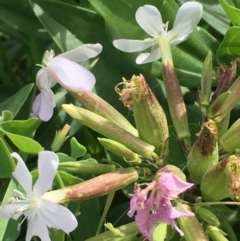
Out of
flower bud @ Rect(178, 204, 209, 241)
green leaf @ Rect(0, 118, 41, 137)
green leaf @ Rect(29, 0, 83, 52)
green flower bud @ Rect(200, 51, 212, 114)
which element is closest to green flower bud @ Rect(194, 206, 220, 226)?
flower bud @ Rect(178, 204, 209, 241)

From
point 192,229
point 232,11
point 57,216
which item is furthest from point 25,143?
point 232,11

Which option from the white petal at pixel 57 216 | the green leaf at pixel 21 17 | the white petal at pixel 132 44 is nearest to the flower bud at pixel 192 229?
the white petal at pixel 57 216

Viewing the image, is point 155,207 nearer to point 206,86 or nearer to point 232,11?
point 206,86

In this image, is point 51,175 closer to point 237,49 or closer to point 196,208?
point 196,208

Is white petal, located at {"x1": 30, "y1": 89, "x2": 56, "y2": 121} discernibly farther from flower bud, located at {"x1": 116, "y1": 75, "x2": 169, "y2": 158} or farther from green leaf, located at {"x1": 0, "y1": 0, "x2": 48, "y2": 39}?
green leaf, located at {"x1": 0, "y1": 0, "x2": 48, "y2": 39}

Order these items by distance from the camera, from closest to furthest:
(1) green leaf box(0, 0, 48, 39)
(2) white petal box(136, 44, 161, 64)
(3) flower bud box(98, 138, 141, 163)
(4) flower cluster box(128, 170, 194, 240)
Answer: (4) flower cluster box(128, 170, 194, 240) < (3) flower bud box(98, 138, 141, 163) < (2) white petal box(136, 44, 161, 64) < (1) green leaf box(0, 0, 48, 39)

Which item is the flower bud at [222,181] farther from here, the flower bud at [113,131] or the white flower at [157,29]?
the white flower at [157,29]

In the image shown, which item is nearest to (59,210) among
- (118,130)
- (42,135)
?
(118,130)
